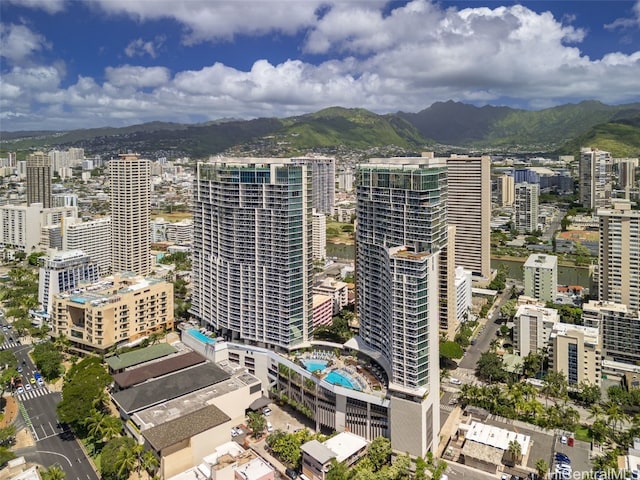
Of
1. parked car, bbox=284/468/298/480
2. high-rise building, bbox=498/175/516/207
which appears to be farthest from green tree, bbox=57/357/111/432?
high-rise building, bbox=498/175/516/207

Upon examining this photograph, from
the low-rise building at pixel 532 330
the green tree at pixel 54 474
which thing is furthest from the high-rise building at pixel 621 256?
the green tree at pixel 54 474

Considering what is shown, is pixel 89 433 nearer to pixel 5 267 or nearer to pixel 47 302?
pixel 47 302

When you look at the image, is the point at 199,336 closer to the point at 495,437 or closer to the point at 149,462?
the point at 149,462

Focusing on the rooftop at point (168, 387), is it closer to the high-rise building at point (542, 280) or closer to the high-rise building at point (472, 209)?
the high-rise building at point (542, 280)

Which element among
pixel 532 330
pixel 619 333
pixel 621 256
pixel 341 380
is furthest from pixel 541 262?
pixel 341 380

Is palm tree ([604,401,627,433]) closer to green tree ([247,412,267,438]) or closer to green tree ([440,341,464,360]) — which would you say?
Answer: green tree ([440,341,464,360])

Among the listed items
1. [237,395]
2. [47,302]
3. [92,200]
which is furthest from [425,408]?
[92,200]

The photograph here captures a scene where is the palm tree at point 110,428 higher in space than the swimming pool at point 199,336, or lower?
lower
